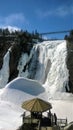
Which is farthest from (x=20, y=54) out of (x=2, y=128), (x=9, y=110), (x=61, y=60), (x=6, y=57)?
(x=2, y=128)

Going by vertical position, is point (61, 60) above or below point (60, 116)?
above

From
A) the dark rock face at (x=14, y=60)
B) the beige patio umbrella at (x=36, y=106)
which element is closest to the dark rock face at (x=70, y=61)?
the dark rock face at (x=14, y=60)

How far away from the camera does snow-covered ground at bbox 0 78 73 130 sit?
2442 centimetres

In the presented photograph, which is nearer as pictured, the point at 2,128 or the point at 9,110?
the point at 2,128

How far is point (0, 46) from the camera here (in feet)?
172

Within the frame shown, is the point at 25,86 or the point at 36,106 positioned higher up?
the point at 36,106

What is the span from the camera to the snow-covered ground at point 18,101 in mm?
24416

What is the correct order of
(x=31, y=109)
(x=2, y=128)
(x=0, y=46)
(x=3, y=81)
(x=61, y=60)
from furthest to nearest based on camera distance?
(x=0, y=46), (x=3, y=81), (x=61, y=60), (x=2, y=128), (x=31, y=109)

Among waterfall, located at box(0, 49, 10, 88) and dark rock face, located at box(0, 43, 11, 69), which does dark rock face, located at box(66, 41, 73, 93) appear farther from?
dark rock face, located at box(0, 43, 11, 69)

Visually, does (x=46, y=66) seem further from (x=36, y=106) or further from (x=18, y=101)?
(x=36, y=106)

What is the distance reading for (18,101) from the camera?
92.7 ft

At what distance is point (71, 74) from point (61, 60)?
2.54 metres

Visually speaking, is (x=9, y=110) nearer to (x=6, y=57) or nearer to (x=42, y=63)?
(x=42, y=63)

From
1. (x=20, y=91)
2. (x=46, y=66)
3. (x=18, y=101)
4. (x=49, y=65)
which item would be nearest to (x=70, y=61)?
(x=49, y=65)
